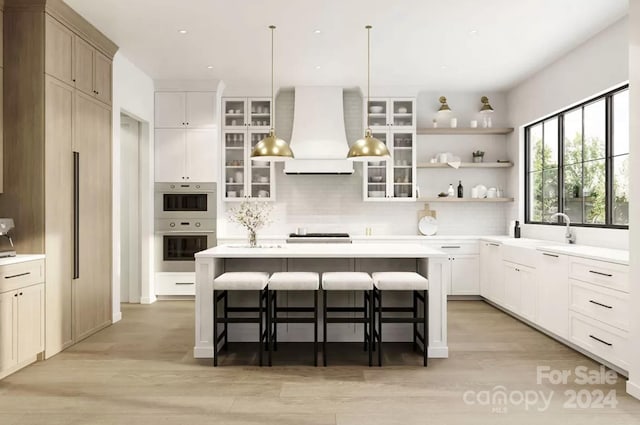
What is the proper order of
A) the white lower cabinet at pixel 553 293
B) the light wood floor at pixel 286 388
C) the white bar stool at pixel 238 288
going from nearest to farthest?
the light wood floor at pixel 286 388, the white bar stool at pixel 238 288, the white lower cabinet at pixel 553 293

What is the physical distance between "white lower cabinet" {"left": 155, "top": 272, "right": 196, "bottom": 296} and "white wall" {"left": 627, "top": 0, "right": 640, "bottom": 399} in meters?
5.16

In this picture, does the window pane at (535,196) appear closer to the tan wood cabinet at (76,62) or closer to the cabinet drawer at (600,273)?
the cabinet drawer at (600,273)

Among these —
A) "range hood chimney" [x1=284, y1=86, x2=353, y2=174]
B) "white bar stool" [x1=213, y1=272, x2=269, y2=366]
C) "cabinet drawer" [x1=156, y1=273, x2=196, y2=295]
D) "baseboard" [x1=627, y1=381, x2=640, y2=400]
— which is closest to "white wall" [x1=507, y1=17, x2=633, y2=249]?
"baseboard" [x1=627, y1=381, x2=640, y2=400]

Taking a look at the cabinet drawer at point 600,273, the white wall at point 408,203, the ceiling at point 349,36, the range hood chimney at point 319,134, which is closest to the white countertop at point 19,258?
the ceiling at point 349,36

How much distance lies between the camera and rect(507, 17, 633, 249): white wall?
4.40 m

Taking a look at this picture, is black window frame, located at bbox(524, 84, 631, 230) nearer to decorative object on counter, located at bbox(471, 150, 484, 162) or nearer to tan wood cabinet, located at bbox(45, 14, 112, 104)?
decorative object on counter, located at bbox(471, 150, 484, 162)

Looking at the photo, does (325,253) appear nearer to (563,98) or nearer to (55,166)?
(55,166)

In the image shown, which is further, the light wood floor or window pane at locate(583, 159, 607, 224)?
window pane at locate(583, 159, 607, 224)

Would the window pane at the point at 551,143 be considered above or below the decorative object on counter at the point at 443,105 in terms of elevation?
below

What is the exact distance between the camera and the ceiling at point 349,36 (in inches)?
163

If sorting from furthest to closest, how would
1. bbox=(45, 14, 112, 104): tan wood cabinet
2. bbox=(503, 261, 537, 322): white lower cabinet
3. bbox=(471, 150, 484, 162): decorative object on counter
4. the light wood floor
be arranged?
bbox=(471, 150, 484, 162): decorative object on counter → bbox=(503, 261, 537, 322): white lower cabinet → bbox=(45, 14, 112, 104): tan wood cabinet → the light wood floor

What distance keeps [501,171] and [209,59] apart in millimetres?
4583

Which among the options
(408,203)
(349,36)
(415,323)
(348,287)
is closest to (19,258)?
(348,287)

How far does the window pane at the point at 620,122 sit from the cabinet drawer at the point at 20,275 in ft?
17.6
